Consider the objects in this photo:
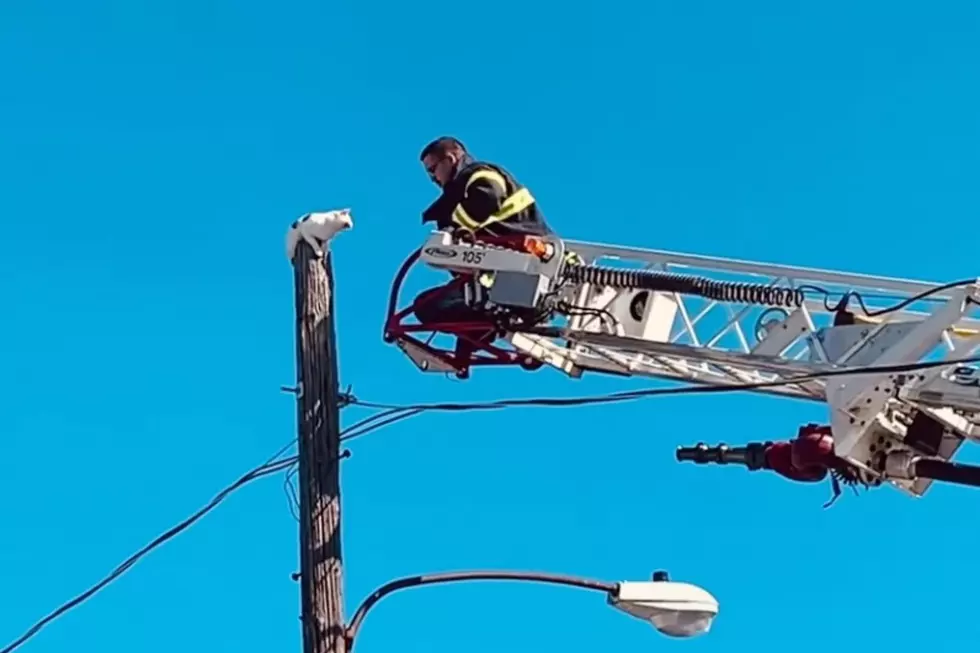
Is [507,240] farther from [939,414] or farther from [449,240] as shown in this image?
[939,414]

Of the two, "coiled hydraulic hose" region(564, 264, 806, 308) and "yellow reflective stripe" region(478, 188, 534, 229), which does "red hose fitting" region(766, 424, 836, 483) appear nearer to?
"coiled hydraulic hose" region(564, 264, 806, 308)

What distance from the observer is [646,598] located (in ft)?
25.9

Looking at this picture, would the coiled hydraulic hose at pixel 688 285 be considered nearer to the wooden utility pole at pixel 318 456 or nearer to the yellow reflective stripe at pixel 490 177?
the yellow reflective stripe at pixel 490 177

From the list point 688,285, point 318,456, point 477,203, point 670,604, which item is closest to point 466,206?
point 477,203

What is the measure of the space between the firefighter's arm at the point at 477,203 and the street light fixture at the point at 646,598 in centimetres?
226

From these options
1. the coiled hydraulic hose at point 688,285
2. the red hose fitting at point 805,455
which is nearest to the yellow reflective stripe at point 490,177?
the coiled hydraulic hose at point 688,285

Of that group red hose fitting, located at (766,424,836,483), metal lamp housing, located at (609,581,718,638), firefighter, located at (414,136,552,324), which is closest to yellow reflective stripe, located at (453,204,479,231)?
firefighter, located at (414,136,552,324)

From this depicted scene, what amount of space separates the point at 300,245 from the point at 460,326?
1.58m

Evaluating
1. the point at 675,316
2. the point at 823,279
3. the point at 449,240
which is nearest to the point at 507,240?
the point at 449,240

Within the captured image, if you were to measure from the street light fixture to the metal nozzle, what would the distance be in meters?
1.26

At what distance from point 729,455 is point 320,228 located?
248 cm

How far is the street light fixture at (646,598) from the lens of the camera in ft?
25.7

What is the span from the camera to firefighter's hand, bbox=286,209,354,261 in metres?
8.20

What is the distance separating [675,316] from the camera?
32.6 feet
